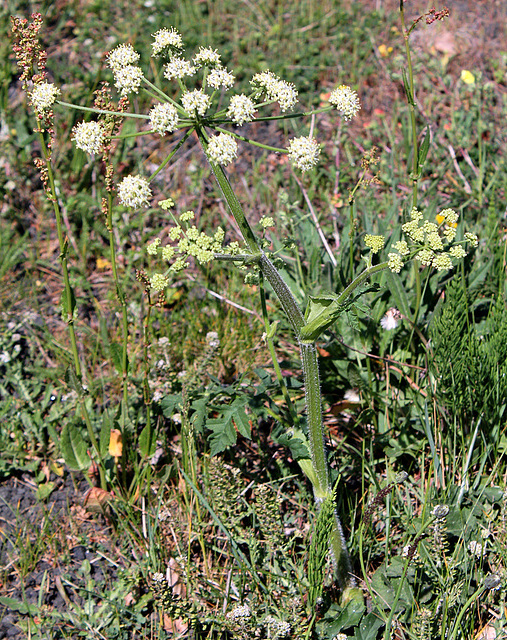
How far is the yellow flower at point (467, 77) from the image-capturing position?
465 centimetres

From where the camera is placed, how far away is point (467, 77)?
4.66 meters

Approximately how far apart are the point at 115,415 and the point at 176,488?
0.50 m

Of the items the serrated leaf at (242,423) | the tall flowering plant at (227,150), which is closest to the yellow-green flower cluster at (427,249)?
the tall flowering plant at (227,150)

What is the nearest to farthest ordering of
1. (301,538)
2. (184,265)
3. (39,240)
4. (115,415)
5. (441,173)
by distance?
1. (184,265)
2. (301,538)
3. (115,415)
4. (441,173)
5. (39,240)

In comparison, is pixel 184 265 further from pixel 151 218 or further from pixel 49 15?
pixel 49 15

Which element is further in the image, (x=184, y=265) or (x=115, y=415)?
(x=115, y=415)

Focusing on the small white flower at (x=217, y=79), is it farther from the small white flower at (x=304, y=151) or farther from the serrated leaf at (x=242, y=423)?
the serrated leaf at (x=242, y=423)

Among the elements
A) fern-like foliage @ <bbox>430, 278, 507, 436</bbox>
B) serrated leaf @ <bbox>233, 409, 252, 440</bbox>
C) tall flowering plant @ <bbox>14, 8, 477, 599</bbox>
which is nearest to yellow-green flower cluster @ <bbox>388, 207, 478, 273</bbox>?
tall flowering plant @ <bbox>14, 8, 477, 599</bbox>

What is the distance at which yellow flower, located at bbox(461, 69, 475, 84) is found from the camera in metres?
4.65

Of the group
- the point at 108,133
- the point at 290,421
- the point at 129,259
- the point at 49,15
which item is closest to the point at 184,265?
the point at 108,133

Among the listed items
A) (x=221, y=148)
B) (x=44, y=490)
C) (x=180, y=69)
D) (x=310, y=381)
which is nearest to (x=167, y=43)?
(x=180, y=69)

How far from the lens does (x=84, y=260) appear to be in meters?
4.03

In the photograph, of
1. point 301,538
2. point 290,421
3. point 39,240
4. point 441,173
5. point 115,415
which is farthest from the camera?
point 39,240

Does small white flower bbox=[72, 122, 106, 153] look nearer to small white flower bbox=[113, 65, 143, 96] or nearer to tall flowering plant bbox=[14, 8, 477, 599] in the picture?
tall flowering plant bbox=[14, 8, 477, 599]
